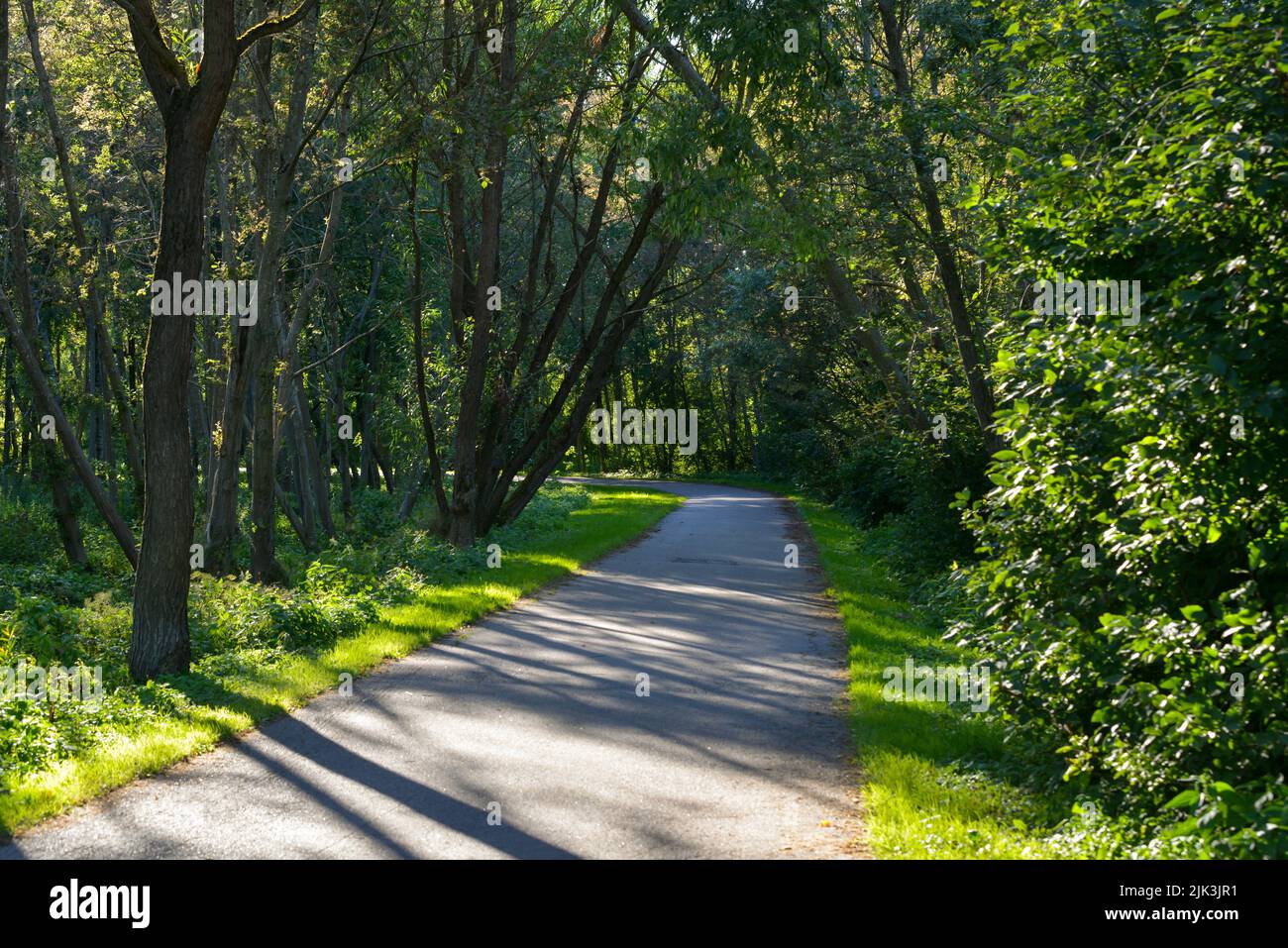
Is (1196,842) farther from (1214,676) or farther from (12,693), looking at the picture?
(12,693)

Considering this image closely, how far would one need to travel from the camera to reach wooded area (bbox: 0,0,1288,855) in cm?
573

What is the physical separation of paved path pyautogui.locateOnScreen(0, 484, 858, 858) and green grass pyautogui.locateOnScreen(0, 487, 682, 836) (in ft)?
0.57

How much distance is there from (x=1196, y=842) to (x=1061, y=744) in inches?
72.5

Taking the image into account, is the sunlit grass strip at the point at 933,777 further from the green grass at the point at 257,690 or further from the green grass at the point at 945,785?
the green grass at the point at 257,690

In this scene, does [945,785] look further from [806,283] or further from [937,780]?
[806,283]

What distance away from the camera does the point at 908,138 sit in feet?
53.2

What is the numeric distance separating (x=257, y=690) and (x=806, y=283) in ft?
87.2

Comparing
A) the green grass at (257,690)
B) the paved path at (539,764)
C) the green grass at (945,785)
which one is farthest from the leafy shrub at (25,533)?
the green grass at (945,785)

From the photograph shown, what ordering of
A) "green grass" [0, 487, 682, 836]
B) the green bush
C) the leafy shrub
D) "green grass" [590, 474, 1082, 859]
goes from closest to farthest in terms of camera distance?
1. the green bush
2. "green grass" [590, 474, 1082, 859]
3. "green grass" [0, 487, 682, 836]
4. the leafy shrub

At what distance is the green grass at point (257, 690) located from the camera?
687 cm

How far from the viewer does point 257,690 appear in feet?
31.7

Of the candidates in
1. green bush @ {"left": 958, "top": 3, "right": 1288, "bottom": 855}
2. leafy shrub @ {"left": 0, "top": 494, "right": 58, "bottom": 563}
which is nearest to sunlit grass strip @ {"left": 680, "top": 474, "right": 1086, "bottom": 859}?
green bush @ {"left": 958, "top": 3, "right": 1288, "bottom": 855}

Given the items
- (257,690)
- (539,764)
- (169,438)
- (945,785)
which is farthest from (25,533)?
(945,785)

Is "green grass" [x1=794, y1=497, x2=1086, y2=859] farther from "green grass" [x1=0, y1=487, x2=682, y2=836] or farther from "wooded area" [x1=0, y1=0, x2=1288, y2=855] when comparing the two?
"green grass" [x1=0, y1=487, x2=682, y2=836]
